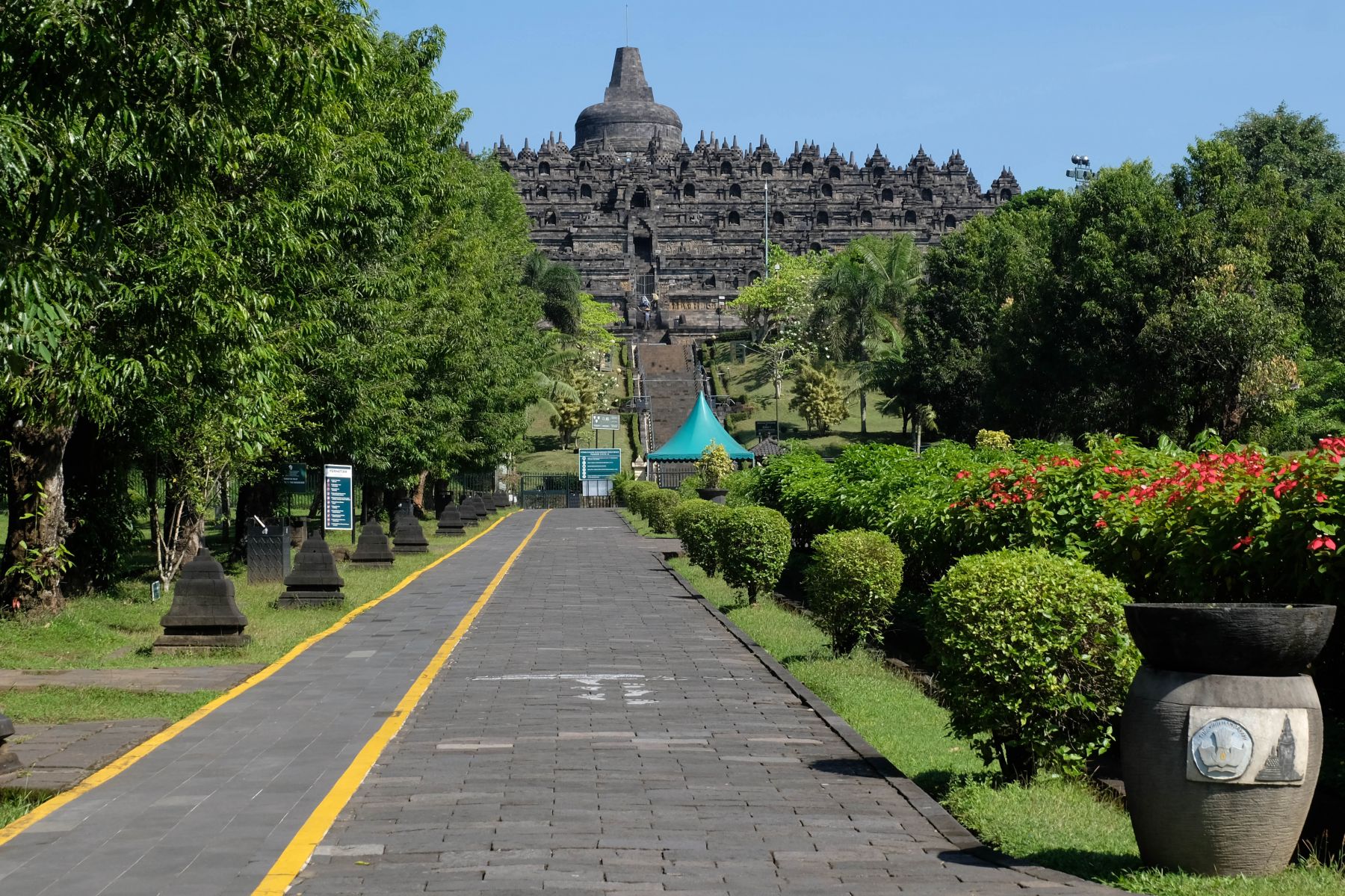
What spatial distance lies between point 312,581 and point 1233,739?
14543 mm

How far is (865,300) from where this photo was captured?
79.6m

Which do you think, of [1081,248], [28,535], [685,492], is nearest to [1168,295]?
[1081,248]

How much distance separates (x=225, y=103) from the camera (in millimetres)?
9781

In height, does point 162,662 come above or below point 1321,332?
below

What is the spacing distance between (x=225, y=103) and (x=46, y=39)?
166 cm

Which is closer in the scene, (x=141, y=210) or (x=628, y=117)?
(x=141, y=210)

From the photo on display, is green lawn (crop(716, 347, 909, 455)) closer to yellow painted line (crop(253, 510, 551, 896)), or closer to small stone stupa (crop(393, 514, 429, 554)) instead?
small stone stupa (crop(393, 514, 429, 554))

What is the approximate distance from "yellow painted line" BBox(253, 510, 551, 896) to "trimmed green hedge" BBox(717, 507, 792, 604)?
236 inches

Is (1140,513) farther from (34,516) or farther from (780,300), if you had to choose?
(780,300)

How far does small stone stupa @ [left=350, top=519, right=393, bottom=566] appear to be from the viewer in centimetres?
2570

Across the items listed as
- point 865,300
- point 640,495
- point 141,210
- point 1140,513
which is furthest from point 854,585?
point 865,300

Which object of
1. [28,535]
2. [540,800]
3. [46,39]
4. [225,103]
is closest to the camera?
[540,800]

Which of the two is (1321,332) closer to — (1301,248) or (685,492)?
(1301,248)

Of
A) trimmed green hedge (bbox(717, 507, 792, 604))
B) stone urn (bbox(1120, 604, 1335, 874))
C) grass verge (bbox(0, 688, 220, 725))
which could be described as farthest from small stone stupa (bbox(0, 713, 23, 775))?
trimmed green hedge (bbox(717, 507, 792, 604))
